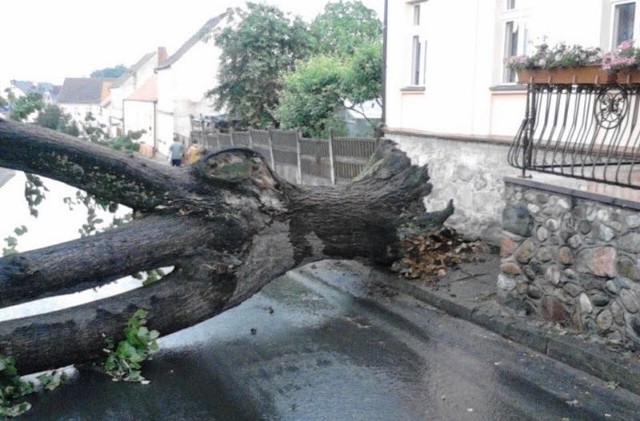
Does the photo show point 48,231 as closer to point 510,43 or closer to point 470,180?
point 470,180

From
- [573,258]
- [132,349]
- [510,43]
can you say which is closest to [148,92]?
[510,43]

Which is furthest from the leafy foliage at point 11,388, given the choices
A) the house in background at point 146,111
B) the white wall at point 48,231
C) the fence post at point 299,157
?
the house in background at point 146,111

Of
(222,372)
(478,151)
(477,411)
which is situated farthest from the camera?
(478,151)

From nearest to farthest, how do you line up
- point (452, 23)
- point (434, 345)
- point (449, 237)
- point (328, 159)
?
point (434, 345), point (449, 237), point (452, 23), point (328, 159)

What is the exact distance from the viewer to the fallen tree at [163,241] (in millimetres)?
6531

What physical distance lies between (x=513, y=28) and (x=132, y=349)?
24.1 feet

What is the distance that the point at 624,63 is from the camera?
6395 mm

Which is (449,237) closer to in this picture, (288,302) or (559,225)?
(288,302)

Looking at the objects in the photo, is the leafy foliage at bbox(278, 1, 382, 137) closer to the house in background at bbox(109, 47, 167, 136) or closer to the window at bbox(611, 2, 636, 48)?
the window at bbox(611, 2, 636, 48)

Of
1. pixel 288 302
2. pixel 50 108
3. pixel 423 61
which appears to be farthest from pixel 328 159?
pixel 50 108

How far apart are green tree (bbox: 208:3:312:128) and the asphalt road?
2240cm

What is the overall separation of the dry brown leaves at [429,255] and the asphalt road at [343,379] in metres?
1.13

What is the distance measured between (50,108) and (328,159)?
908cm

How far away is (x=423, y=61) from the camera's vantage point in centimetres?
1355
